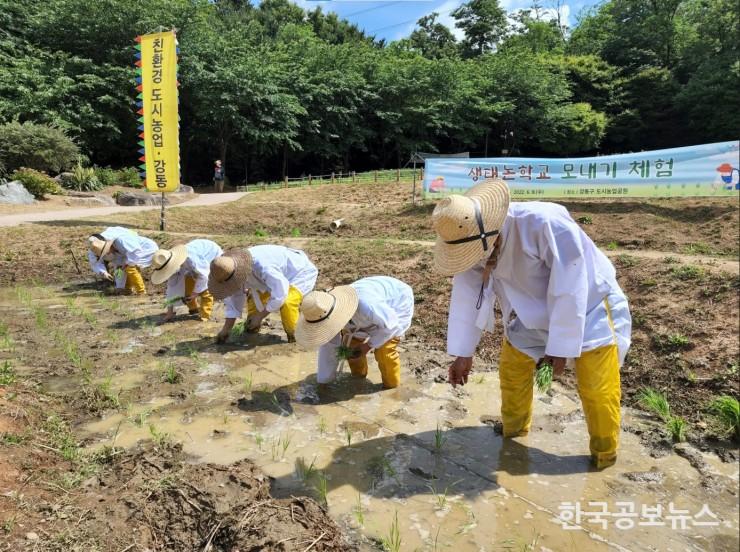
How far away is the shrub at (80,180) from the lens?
16.0 meters

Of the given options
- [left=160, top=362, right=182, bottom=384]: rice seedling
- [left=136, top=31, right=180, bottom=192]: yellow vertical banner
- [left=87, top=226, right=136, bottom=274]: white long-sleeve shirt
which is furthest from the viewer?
[left=136, top=31, right=180, bottom=192]: yellow vertical banner

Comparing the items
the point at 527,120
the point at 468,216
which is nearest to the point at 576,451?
the point at 468,216

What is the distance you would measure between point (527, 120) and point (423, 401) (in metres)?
28.6

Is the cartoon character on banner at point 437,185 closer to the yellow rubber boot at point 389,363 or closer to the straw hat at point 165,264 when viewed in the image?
the straw hat at point 165,264

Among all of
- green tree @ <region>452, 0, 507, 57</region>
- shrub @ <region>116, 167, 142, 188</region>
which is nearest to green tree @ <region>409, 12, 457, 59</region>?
green tree @ <region>452, 0, 507, 57</region>

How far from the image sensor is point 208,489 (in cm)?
275

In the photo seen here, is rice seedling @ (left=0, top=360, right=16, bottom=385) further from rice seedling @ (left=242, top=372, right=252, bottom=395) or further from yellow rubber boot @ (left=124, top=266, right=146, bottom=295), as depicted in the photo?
yellow rubber boot @ (left=124, top=266, right=146, bottom=295)

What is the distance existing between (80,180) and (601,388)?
1706 cm

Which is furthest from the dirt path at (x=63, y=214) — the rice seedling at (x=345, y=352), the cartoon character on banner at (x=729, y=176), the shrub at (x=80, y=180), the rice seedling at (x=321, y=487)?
the cartoon character on banner at (x=729, y=176)

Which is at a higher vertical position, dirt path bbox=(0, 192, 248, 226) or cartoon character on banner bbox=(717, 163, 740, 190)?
cartoon character on banner bbox=(717, 163, 740, 190)

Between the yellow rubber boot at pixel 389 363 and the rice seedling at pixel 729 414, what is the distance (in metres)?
2.21

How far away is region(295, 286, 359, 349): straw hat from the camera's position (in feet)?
11.7

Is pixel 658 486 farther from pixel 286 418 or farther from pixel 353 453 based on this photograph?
pixel 286 418

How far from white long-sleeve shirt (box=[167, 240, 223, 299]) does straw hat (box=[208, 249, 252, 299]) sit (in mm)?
1198
